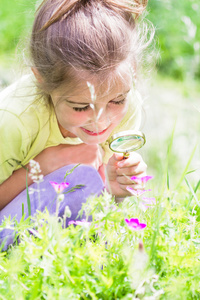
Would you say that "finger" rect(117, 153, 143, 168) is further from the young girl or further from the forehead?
the forehead

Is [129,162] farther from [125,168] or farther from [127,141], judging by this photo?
[127,141]

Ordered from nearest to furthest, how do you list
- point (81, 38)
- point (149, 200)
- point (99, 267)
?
point (99, 267)
point (149, 200)
point (81, 38)

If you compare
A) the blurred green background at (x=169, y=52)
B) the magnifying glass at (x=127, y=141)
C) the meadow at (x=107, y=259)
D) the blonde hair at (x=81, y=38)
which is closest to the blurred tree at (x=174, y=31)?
the blurred green background at (x=169, y=52)

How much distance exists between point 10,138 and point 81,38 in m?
0.51

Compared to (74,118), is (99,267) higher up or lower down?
lower down

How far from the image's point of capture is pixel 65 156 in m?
2.16

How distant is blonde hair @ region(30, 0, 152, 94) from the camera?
1.73m

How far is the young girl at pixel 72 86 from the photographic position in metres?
1.74

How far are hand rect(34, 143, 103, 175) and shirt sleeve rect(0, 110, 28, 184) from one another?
0.50 ft

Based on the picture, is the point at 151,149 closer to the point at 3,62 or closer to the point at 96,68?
the point at 96,68

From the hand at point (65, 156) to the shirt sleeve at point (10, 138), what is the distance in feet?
0.50

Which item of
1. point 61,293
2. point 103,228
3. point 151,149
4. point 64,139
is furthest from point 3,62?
point 61,293

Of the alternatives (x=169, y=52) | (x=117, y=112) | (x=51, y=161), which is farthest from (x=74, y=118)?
(x=169, y=52)

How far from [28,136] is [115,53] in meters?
0.51
